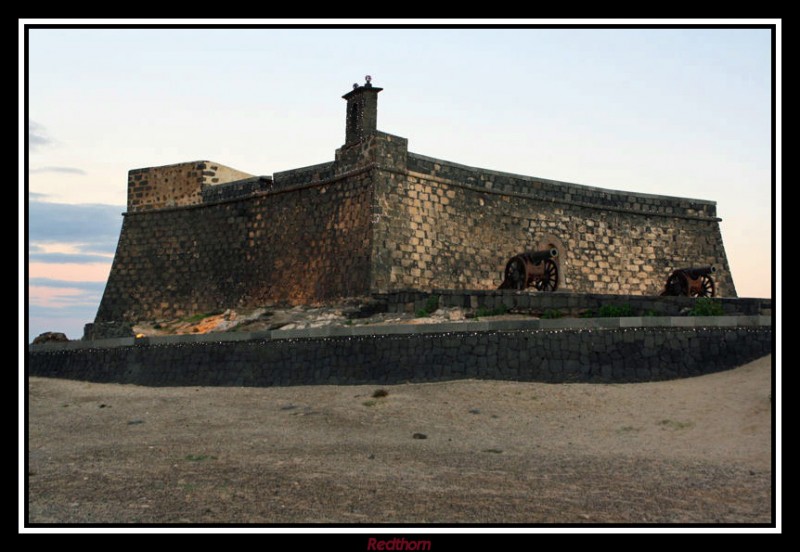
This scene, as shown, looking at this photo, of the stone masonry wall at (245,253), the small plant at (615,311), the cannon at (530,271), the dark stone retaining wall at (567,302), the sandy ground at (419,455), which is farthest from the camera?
the stone masonry wall at (245,253)

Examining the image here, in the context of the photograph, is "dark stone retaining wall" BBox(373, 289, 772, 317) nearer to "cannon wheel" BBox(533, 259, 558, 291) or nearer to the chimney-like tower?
"cannon wheel" BBox(533, 259, 558, 291)

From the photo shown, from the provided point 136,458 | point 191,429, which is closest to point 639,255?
point 191,429

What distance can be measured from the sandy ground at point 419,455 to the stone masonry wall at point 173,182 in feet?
42.3

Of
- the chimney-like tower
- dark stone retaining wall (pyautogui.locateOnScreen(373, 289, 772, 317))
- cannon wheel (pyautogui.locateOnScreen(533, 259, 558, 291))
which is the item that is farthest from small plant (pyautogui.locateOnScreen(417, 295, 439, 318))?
the chimney-like tower

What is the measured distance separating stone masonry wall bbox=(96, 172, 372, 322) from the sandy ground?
729cm

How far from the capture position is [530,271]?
18.6 meters

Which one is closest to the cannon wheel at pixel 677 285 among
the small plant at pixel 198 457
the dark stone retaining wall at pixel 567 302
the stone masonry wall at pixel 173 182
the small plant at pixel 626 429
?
the dark stone retaining wall at pixel 567 302

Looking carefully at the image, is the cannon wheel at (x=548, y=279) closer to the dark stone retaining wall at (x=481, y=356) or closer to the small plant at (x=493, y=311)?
the small plant at (x=493, y=311)

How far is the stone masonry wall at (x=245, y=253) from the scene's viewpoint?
19688 mm

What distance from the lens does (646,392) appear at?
11.1m

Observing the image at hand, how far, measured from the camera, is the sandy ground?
587 cm

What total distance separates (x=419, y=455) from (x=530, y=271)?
11.2m
